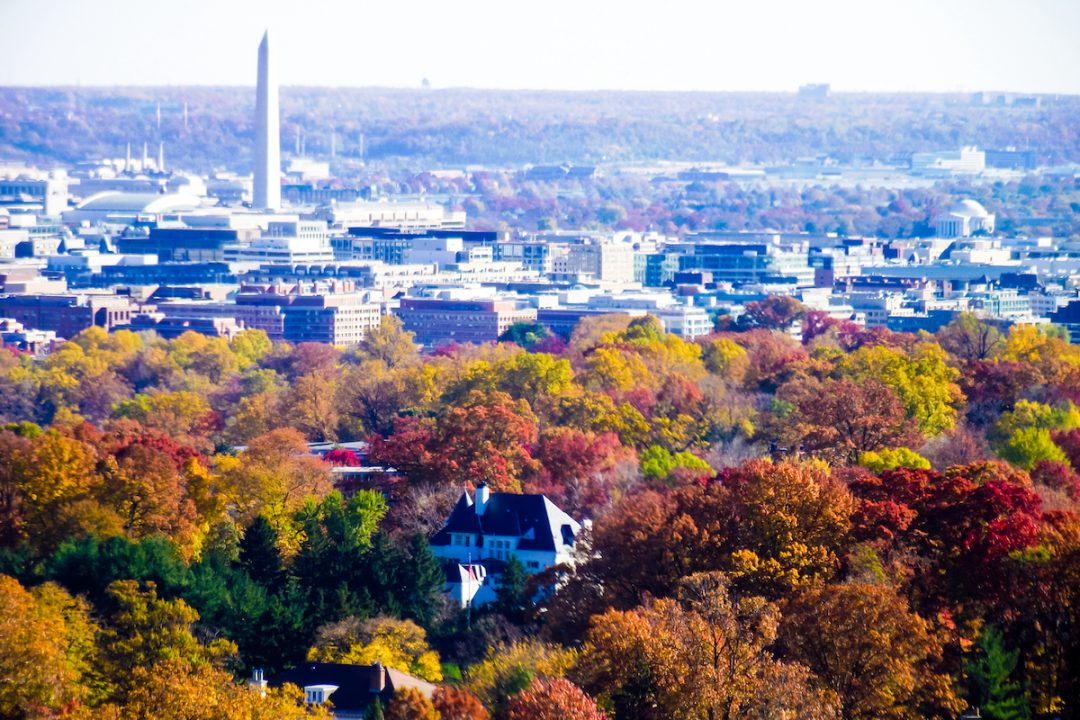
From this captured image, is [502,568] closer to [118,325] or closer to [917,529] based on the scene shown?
[917,529]

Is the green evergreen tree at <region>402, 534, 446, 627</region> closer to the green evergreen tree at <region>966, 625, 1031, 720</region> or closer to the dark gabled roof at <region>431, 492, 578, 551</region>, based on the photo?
the dark gabled roof at <region>431, 492, 578, 551</region>

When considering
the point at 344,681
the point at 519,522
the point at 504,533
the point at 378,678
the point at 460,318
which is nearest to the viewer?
the point at 378,678

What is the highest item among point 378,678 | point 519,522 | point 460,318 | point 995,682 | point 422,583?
point 995,682

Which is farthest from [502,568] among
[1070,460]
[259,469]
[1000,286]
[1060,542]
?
[1000,286]

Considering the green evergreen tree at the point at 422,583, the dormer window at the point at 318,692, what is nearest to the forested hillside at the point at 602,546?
the green evergreen tree at the point at 422,583

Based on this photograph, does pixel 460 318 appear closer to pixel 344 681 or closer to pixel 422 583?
pixel 422 583

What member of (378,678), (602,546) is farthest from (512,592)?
(378,678)

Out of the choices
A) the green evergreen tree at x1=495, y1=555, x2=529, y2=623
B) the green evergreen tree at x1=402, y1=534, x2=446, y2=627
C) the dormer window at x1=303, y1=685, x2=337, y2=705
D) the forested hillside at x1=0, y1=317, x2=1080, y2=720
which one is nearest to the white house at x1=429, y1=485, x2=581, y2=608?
the forested hillside at x1=0, y1=317, x2=1080, y2=720
